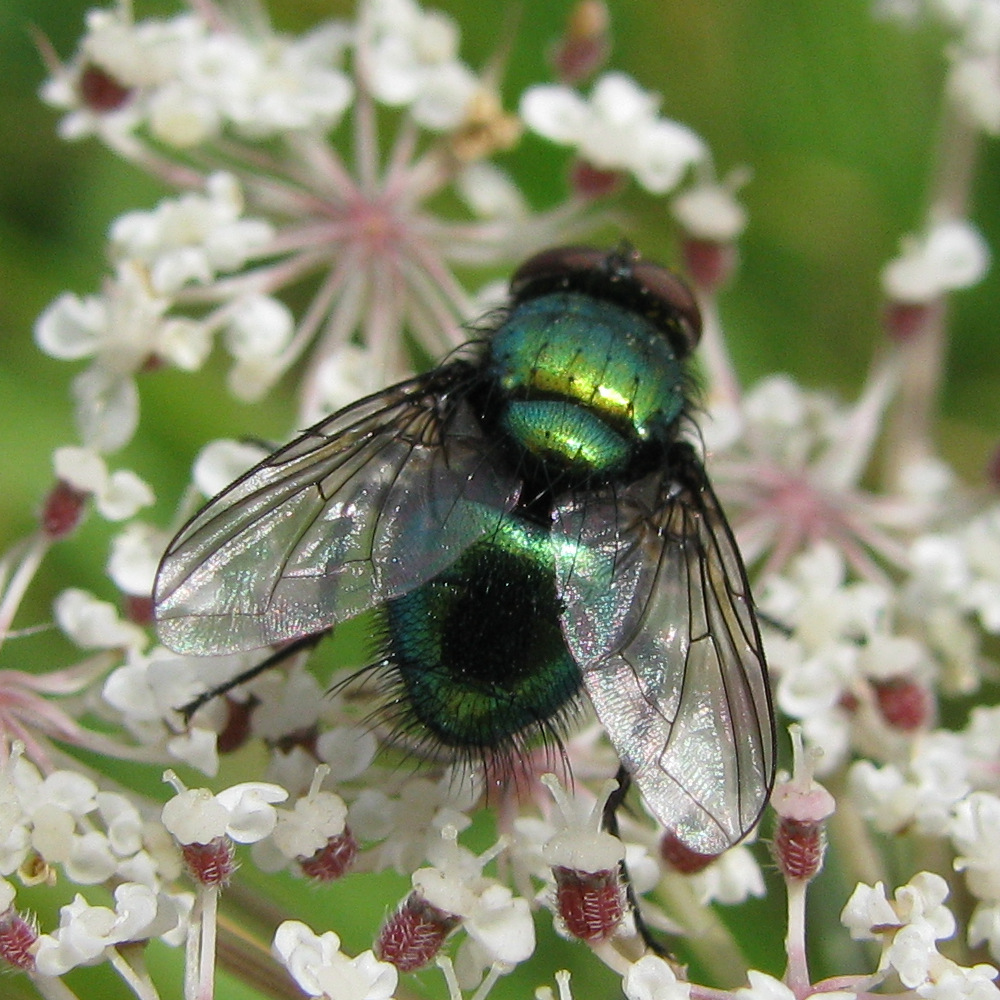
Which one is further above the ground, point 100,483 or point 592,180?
point 592,180

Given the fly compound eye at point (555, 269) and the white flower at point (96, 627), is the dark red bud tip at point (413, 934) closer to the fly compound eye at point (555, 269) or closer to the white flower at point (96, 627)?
the white flower at point (96, 627)

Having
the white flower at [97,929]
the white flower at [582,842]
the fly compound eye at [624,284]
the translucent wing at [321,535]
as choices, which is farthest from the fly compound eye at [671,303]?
the white flower at [97,929]

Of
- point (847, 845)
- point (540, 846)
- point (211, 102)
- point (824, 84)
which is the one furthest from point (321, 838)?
point (824, 84)

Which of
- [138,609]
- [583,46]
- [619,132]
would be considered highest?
[583,46]

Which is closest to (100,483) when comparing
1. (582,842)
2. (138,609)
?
(138,609)

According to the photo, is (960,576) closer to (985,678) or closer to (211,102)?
(985,678)

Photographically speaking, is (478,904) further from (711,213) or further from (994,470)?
(711,213)
